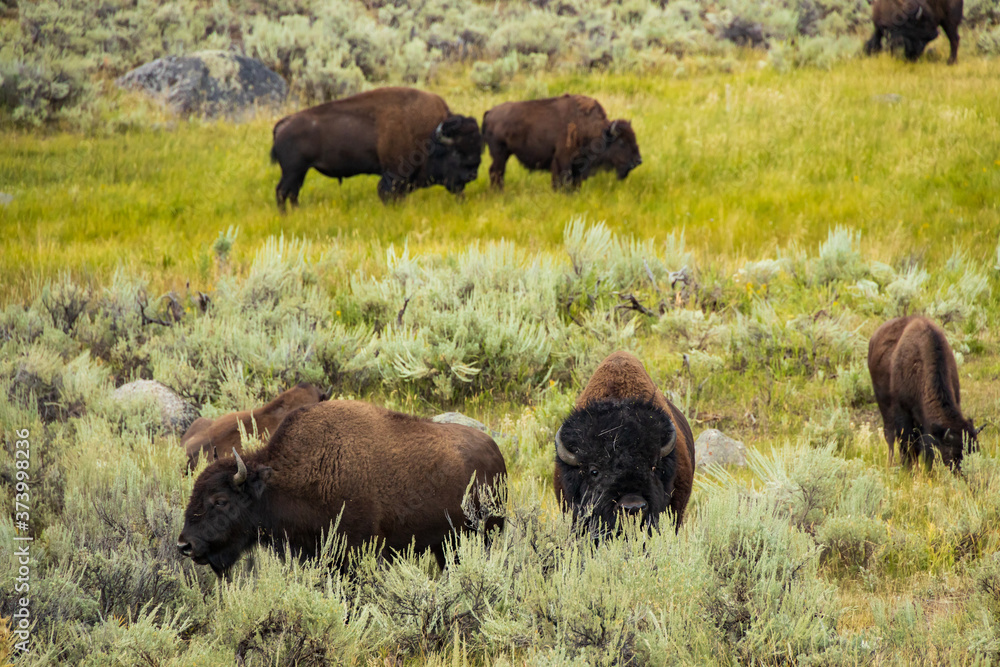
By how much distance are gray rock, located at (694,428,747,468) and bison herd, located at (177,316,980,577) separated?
165 centimetres

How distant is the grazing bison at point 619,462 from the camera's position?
12.7ft

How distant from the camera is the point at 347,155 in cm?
1346

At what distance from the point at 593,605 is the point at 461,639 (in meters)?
0.73

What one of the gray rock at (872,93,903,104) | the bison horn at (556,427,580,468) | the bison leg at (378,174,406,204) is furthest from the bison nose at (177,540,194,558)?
the gray rock at (872,93,903,104)

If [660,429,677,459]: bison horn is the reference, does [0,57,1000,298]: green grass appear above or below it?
below

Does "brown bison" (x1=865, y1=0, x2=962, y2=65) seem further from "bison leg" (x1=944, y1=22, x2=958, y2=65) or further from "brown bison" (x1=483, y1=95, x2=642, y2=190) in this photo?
"brown bison" (x1=483, y1=95, x2=642, y2=190)

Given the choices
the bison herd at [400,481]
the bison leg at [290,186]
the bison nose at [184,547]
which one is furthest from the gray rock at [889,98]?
the bison nose at [184,547]

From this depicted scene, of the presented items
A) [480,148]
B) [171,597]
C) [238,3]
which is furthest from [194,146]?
[171,597]

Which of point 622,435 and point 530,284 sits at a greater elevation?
point 622,435

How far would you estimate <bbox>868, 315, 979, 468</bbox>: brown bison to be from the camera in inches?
233

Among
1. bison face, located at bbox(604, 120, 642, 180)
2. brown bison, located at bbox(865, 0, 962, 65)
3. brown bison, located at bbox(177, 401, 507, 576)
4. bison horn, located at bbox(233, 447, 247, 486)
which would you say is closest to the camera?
bison horn, located at bbox(233, 447, 247, 486)

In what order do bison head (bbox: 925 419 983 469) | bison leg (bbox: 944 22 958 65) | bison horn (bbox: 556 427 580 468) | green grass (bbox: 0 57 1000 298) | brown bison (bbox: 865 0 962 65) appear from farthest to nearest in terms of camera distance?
bison leg (bbox: 944 22 958 65) < brown bison (bbox: 865 0 962 65) < green grass (bbox: 0 57 1000 298) < bison head (bbox: 925 419 983 469) < bison horn (bbox: 556 427 580 468)

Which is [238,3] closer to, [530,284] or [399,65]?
[399,65]

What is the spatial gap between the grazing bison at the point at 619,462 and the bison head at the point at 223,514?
1420mm
